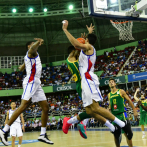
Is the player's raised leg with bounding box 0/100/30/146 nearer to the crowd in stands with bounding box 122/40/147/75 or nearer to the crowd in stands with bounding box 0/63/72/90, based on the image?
the crowd in stands with bounding box 122/40/147/75

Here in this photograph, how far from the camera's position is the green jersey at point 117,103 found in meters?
7.38

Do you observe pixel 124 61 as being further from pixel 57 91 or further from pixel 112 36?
pixel 57 91

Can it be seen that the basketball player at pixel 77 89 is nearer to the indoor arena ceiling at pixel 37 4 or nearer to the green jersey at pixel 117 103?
the green jersey at pixel 117 103

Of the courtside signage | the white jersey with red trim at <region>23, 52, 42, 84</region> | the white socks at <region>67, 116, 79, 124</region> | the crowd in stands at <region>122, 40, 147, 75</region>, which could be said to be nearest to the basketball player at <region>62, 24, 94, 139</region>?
the white socks at <region>67, 116, 79, 124</region>

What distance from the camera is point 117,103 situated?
7.42 meters

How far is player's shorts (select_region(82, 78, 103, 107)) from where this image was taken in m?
5.69

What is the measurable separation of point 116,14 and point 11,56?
3021 centimetres

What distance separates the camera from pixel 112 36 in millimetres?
34969

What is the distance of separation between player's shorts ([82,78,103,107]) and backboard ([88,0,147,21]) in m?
3.91

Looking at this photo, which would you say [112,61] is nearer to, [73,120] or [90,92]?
[73,120]

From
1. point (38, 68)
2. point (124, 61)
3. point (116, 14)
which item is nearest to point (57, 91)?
point (124, 61)

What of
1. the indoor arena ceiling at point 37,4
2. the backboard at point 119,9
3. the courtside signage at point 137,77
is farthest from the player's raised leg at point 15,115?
the indoor arena ceiling at point 37,4

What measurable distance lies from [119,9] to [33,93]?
540 centimetres

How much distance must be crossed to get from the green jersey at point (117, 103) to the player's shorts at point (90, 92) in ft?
6.00
